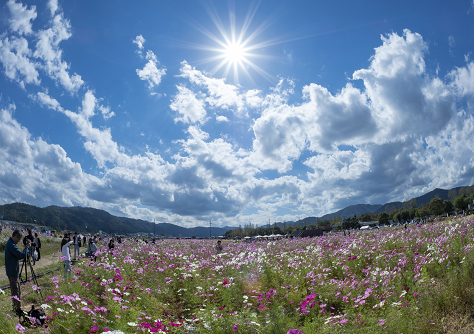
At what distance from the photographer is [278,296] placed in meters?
6.41

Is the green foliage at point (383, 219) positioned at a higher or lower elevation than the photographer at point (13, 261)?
lower

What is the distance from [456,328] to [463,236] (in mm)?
4902

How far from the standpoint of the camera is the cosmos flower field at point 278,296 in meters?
4.01

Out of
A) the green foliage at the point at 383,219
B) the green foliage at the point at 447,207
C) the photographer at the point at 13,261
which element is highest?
the photographer at the point at 13,261

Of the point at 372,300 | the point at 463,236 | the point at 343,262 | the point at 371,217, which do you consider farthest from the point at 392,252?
the point at 371,217

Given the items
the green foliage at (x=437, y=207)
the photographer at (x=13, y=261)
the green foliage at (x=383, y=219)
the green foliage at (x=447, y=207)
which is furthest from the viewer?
the green foliage at (x=383, y=219)

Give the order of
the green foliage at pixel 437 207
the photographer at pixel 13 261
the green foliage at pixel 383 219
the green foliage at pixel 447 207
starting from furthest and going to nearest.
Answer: the green foliage at pixel 383 219
the green foliage at pixel 437 207
the green foliage at pixel 447 207
the photographer at pixel 13 261

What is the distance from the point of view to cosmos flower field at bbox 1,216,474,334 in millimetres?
4012

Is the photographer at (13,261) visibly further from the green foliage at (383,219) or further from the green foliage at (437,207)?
the green foliage at (383,219)

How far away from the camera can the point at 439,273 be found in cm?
571

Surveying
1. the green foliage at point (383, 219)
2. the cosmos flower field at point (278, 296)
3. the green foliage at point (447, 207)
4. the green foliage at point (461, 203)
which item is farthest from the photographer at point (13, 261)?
the green foliage at point (383, 219)

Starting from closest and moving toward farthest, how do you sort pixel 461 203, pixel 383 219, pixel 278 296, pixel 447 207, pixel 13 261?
pixel 13 261 → pixel 278 296 → pixel 461 203 → pixel 447 207 → pixel 383 219

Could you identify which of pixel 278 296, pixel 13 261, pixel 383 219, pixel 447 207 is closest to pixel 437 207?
pixel 447 207

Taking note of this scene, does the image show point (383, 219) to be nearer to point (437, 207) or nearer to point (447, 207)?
point (437, 207)
